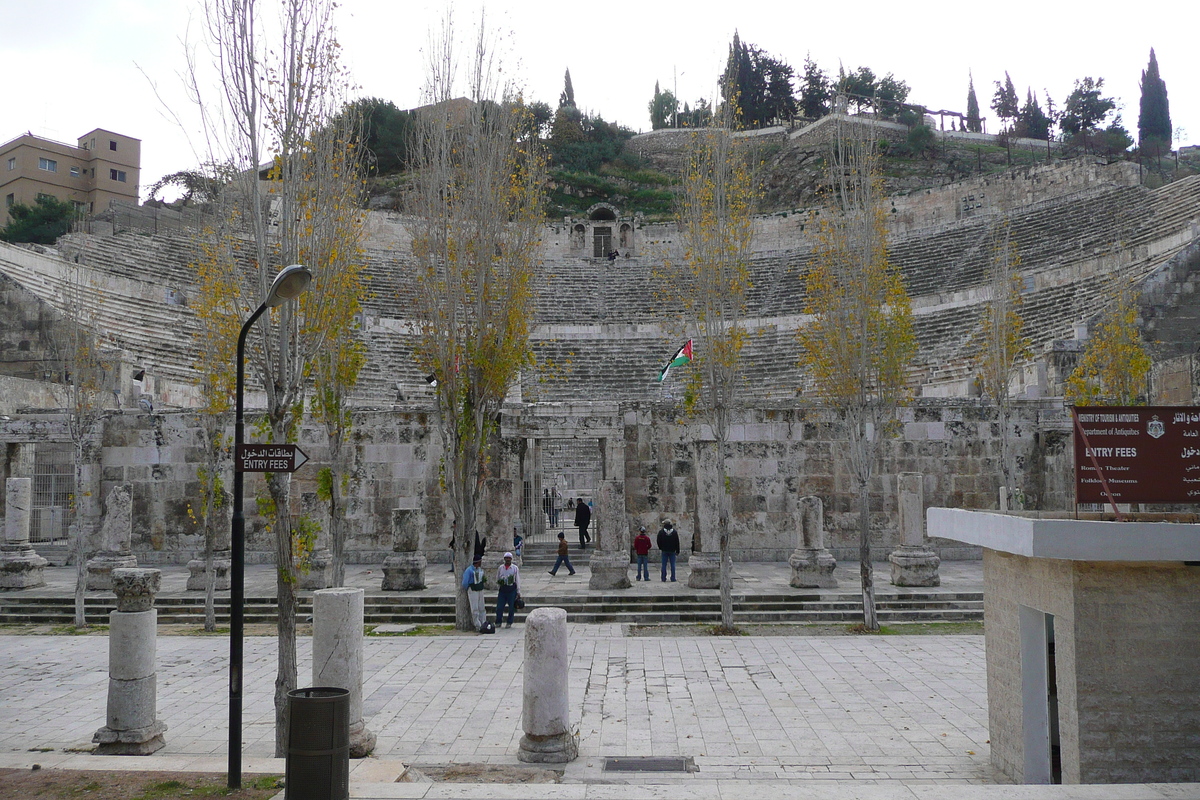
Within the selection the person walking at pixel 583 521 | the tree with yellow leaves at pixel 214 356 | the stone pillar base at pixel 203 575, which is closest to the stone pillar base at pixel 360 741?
the tree with yellow leaves at pixel 214 356

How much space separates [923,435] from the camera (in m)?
19.9

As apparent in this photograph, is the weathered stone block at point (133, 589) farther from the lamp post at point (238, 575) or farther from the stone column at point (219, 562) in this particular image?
the stone column at point (219, 562)

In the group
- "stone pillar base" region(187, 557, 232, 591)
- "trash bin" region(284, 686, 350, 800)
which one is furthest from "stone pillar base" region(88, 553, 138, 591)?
"trash bin" region(284, 686, 350, 800)

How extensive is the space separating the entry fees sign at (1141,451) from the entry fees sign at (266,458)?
605 centimetres

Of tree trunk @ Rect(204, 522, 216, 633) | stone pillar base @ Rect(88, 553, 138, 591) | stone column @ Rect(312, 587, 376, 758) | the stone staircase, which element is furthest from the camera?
stone pillar base @ Rect(88, 553, 138, 591)

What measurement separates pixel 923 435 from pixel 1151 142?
48.8m

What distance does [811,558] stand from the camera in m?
15.5

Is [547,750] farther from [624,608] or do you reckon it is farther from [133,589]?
[624,608]

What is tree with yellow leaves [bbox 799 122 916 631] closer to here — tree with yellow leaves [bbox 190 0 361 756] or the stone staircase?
the stone staircase

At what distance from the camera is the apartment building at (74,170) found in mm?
49844

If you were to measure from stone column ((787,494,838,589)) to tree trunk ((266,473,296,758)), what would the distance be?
10.3 meters

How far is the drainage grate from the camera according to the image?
708 centimetres

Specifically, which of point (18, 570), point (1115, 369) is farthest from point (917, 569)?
point (18, 570)

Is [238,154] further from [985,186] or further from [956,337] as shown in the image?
[985,186]
